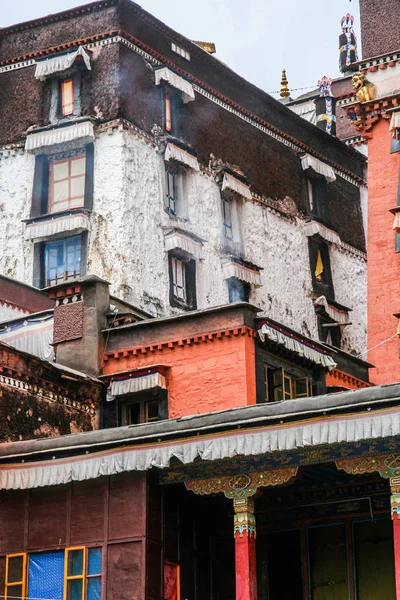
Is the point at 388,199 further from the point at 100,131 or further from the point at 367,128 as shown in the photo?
the point at 100,131

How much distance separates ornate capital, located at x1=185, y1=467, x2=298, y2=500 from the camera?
1841cm

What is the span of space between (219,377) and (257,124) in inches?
586

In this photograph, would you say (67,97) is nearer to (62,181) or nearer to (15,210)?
(62,181)

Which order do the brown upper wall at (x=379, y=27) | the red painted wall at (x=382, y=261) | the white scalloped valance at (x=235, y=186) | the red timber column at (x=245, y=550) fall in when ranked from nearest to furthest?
the red timber column at (x=245, y=550)
the red painted wall at (x=382, y=261)
the brown upper wall at (x=379, y=27)
the white scalloped valance at (x=235, y=186)

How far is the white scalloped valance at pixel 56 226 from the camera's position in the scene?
106 ft

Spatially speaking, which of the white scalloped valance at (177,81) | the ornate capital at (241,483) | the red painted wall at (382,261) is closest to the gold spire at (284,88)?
the white scalloped valance at (177,81)

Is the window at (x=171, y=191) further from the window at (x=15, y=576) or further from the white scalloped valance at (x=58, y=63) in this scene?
the window at (x=15, y=576)

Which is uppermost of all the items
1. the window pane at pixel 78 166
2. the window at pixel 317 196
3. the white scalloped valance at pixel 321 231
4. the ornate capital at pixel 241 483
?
the window at pixel 317 196

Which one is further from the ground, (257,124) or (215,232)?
(257,124)

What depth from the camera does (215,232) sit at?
35000 mm

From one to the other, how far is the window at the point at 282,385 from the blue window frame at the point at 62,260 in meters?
8.34

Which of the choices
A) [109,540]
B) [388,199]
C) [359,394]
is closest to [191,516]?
[109,540]

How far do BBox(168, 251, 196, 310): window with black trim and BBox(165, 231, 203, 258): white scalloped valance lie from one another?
0.75ft

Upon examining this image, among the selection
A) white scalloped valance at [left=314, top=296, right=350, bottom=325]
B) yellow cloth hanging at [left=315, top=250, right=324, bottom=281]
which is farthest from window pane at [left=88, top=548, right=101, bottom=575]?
yellow cloth hanging at [left=315, top=250, right=324, bottom=281]
